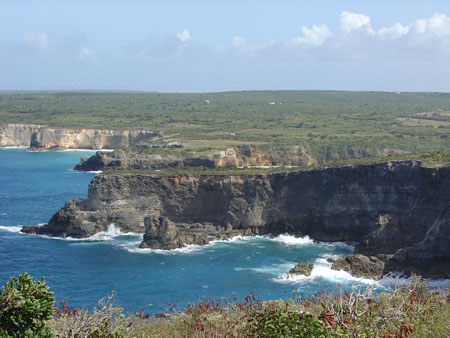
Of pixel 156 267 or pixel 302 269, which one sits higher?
pixel 302 269

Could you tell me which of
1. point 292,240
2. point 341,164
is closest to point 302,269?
point 292,240

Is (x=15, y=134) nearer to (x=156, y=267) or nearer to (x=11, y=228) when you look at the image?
(x=11, y=228)

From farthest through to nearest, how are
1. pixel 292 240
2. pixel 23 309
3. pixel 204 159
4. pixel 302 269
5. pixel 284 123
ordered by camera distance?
pixel 284 123, pixel 204 159, pixel 292 240, pixel 302 269, pixel 23 309

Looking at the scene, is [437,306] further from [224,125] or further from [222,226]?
[224,125]

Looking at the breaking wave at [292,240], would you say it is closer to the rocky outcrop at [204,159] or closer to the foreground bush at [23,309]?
the rocky outcrop at [204,159]

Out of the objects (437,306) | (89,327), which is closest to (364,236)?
(437,306)
